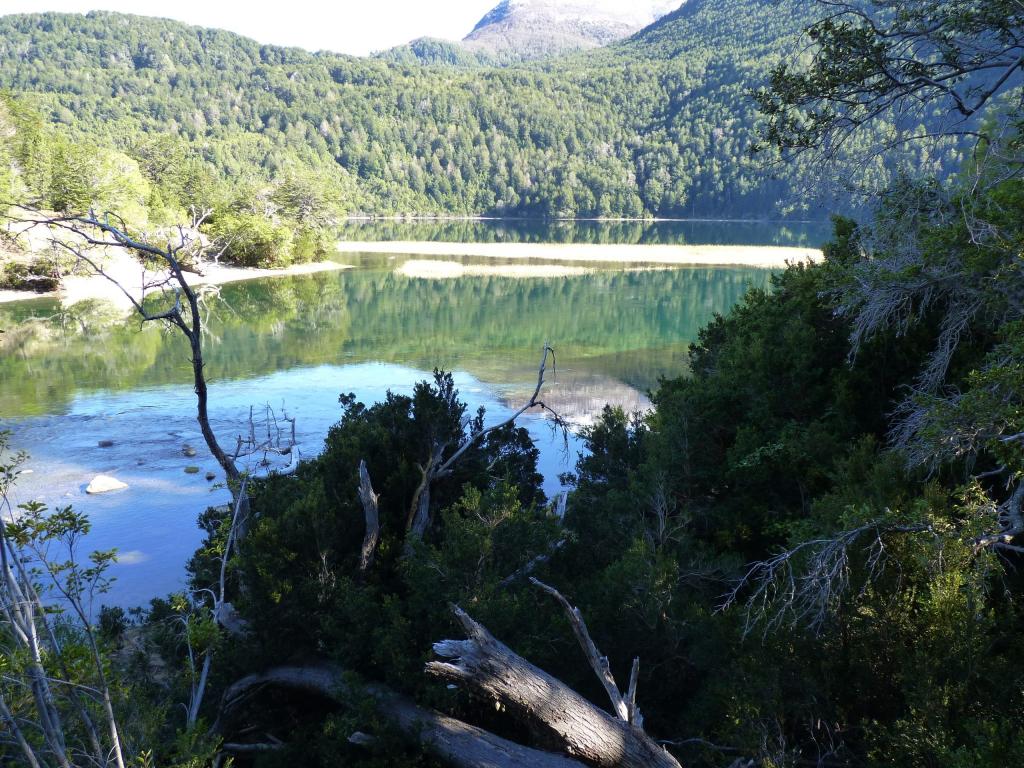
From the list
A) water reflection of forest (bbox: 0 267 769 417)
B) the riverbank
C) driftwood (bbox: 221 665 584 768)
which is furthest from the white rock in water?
the riverbank

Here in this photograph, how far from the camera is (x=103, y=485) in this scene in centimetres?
1429

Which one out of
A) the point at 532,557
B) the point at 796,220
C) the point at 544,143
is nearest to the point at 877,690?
the point at 532,557

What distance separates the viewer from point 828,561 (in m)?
4.84

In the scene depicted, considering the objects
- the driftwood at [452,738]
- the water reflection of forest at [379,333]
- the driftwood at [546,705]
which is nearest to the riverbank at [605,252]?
the water reflection of forest at [379,333]

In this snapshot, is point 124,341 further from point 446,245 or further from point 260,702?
point 446,245

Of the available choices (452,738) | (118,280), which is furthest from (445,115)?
(452,738)

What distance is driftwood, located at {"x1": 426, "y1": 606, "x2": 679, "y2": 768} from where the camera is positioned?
4.46 metres

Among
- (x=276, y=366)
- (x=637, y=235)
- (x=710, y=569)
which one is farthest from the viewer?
(x=637, y=235)

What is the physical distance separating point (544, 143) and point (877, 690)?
168 m

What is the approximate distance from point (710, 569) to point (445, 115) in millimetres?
175219

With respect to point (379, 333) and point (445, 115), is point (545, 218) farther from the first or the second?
point (379, 333)

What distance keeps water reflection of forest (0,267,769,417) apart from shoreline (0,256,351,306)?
6.18ft

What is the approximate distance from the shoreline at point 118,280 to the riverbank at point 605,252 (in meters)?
19.5

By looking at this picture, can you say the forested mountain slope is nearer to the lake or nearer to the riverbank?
the riverbank
